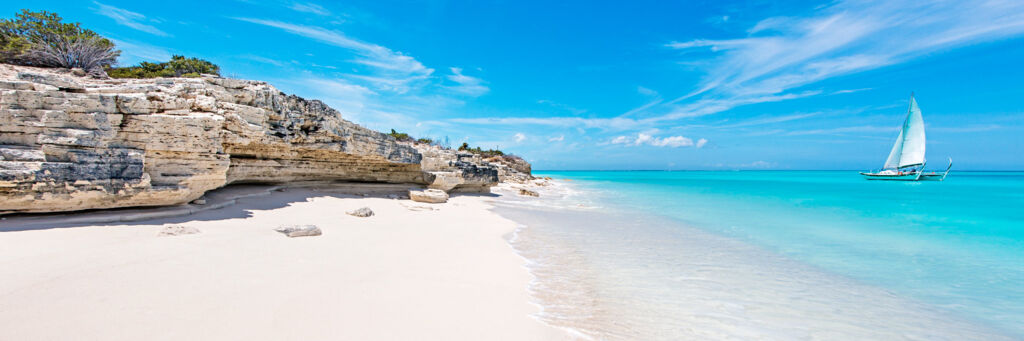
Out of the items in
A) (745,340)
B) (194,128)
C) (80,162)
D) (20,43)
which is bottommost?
(745,340)

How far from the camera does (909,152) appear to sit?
40781 mm

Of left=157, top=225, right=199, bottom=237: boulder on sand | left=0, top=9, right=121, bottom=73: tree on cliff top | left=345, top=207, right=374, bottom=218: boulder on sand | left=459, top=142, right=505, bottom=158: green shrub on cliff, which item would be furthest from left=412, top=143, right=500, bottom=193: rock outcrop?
left=459, top=142, right=505, bottom=158: green shrub on cliff

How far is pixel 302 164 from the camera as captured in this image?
10.9m

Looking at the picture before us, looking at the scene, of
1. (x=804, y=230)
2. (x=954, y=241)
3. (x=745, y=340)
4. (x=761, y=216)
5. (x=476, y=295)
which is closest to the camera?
(x=745, y=340)

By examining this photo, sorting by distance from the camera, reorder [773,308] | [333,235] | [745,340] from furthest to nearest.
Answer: [333,235]
[773,308]
[745,340]

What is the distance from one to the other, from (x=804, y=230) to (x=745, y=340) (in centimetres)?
975

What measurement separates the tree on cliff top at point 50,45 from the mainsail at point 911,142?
64629mm

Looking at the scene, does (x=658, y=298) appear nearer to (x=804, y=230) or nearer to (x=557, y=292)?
(x=557, y=292)

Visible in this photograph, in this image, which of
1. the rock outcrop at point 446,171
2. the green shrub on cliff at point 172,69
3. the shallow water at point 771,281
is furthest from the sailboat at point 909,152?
the green shrub on cliff at point 172,69

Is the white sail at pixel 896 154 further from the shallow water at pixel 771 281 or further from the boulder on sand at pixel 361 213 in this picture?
the boulder on sand at pixel 361 213

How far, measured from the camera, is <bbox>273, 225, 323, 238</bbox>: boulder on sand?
19.4ft

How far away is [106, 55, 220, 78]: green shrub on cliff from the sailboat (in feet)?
208

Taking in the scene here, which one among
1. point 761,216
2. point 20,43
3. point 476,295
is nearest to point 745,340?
point 476,295

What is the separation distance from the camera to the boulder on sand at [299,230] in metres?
5.90
